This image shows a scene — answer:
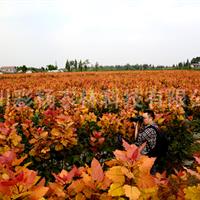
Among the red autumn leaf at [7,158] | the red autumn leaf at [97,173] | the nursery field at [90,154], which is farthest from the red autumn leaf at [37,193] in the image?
the red autumn leaf at [7,158]

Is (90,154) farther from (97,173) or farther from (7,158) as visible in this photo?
(97,173)

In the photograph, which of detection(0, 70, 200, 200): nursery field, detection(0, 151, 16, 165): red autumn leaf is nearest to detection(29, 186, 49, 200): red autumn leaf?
detection(0, 70, 200, 200): nursery field

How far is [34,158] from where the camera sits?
162 inches

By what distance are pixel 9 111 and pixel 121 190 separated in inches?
185

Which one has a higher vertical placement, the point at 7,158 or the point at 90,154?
the point at 7,158

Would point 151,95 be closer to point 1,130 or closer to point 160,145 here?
point 160,145

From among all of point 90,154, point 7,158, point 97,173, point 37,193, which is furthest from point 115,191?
point 90,154

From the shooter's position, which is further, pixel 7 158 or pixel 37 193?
pixel 7 158

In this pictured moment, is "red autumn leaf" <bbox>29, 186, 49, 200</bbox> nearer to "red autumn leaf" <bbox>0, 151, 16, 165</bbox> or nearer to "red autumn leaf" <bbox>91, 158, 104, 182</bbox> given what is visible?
"red autumn leaf" <bbox>91, 158, 104, 182</bbox>

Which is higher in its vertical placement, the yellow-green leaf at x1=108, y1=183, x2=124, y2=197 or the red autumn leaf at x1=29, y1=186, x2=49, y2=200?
the yellow-green leaf at x1=108, y1=183, x2=124, y2=197

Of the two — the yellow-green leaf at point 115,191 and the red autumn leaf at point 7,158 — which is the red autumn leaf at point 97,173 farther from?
the red autumn leaf at point 7,158

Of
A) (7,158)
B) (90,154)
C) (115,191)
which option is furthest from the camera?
(90,154)

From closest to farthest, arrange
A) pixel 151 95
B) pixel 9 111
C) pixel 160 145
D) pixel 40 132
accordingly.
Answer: pixel 40 132
pixel 160 145
pixel 9 111
pixel 151 95

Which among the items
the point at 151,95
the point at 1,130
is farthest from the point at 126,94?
the point at 1,130
